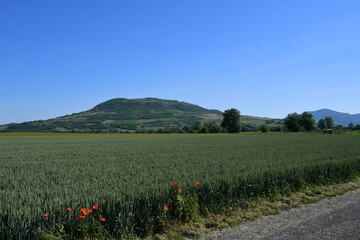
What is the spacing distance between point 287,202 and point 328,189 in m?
3.60

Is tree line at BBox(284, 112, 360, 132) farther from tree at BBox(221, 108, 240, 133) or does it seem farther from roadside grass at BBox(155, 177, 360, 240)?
roadside grass at BBox(155, 177, 360, 240)

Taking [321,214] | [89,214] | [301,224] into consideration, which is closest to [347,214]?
[321,214]

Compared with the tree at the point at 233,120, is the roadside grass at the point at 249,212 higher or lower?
lower

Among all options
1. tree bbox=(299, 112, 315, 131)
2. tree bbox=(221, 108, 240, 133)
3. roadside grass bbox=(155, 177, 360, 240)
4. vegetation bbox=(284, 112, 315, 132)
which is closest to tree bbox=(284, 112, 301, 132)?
vegetation bbox=(284, 112, 315, 132)

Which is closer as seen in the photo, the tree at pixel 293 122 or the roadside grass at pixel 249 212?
the roadside grass at pixel 249 212

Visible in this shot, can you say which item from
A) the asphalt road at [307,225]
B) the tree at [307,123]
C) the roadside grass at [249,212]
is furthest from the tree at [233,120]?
the asphalt road at [307,225]

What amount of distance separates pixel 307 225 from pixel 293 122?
139 metres

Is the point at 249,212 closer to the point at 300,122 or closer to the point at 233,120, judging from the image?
the point at 233,120

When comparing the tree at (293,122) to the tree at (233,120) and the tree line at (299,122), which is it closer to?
the tree line at (299,122)

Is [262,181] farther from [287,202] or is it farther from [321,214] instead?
[321,214]

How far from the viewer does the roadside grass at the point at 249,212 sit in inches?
293

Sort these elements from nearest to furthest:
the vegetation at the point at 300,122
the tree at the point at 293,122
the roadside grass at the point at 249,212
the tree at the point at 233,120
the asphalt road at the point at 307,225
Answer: the asphalt road at the point at 307,225 → the roadside grass at the point at 249,212 → the tree at the point at 233,120 → the tree at the point at 293,122 → the vegetation at the point at 300,122

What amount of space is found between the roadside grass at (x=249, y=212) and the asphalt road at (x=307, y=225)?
0.29 meters

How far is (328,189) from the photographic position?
12805 mm
